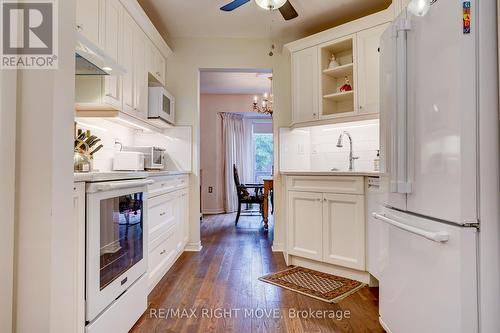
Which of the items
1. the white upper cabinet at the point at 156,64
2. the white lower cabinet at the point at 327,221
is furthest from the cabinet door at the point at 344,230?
the white upper cabinet at the point at 156,64

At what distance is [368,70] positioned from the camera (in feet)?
9.42

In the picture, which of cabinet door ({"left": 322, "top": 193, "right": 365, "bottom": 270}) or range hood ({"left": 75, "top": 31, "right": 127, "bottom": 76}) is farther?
cabinet door ({"left": 322, "top": 193, "right": 365, "bottom": 270})

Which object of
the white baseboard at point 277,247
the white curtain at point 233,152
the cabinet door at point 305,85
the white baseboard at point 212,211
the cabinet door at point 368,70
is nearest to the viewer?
the cabinet door at point 368,70

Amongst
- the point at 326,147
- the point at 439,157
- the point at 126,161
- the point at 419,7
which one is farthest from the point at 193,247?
the point at 419,7

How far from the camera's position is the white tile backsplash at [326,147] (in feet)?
10.2

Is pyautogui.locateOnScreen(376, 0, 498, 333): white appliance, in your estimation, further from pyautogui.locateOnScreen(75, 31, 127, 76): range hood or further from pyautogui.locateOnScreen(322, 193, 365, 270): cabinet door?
pyautogui.locateOnScreen(75, 31, 127, 76): range hood

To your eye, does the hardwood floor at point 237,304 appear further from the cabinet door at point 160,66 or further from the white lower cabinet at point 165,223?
the cabinet door at point 160,66

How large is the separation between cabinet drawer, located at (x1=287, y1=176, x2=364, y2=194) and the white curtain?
3.82 m

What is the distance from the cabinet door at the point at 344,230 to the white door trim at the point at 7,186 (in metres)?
2.22

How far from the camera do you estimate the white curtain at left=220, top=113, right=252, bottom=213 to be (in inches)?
262

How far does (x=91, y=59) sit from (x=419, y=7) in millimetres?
1707

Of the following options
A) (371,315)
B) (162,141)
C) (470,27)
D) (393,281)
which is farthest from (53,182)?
(162,141)

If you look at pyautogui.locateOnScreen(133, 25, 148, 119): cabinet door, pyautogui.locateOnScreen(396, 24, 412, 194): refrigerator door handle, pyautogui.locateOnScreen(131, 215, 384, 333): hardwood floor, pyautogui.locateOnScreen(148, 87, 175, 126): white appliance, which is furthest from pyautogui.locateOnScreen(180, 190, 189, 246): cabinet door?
pyautogui.locateOnScreen(396, 24, 412, 194): refrigerator door handle

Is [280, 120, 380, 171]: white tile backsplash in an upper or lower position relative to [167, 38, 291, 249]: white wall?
lower
